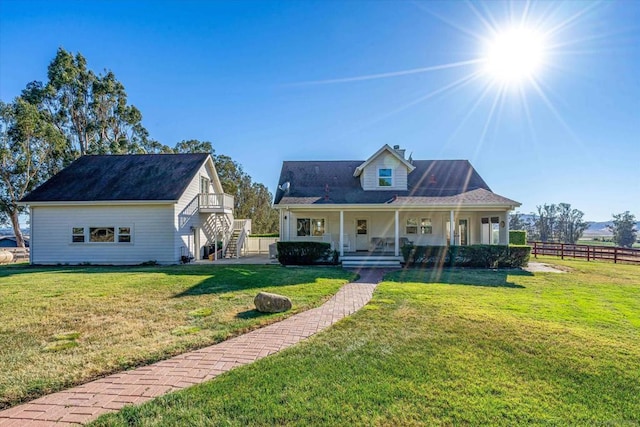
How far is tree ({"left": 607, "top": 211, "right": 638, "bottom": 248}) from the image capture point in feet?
151

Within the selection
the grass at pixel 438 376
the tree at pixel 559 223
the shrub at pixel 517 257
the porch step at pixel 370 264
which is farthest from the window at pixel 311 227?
the tree at pixel 559 223

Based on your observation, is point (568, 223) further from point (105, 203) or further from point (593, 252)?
point (105, 203)

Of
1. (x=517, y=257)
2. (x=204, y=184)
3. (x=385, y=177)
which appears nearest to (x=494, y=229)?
(x=517, y=257)

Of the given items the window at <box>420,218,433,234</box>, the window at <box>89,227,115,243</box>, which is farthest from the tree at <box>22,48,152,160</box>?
Answer: the window at <box>420,218,433,234</box>

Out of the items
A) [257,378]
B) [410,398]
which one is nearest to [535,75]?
[410,398]

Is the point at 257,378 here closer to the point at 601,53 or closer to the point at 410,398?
the point at 410,398

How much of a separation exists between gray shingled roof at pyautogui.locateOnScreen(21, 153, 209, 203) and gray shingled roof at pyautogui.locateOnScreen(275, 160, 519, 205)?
19.0 ft

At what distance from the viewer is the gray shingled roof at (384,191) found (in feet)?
54.0

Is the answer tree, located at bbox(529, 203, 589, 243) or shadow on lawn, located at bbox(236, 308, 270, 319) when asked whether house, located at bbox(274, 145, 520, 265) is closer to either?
shadow on lawn, located at bbox(236, 308, 270, 319)

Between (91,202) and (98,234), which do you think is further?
(98,234)

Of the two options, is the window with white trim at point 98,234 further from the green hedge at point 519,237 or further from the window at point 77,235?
the green hedge at point 519,237

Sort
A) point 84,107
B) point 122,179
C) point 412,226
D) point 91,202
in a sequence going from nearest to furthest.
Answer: point 91,202 → point 122,179 → point 412,226 → point 84,107

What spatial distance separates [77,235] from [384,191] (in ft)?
56.4

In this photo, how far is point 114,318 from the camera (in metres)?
6.66
